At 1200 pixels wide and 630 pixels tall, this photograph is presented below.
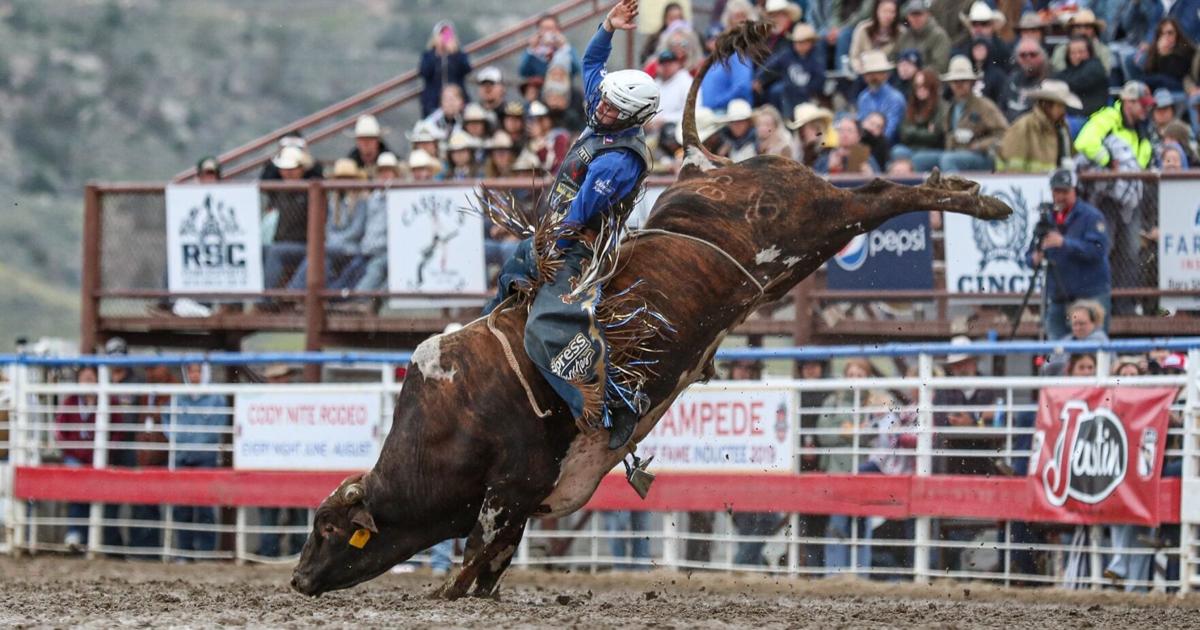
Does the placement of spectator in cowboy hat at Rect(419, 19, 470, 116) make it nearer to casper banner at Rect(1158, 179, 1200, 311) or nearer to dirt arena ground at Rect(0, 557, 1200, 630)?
dirt arena ground at Rect(0, 557, 1200, 630)

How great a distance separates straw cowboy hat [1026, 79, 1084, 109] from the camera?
1179 centimetres

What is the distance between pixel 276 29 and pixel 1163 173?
44492 millimetres

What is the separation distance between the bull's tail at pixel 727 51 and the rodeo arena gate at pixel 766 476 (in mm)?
1622

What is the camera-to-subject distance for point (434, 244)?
12680 mm

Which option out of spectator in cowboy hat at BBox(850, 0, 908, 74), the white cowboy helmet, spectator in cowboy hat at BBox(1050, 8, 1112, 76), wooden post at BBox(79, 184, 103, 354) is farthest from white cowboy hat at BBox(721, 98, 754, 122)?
the white cowboy helmet

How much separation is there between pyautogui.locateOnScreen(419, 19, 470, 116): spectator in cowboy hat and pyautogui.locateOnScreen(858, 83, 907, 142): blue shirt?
388 centimetres

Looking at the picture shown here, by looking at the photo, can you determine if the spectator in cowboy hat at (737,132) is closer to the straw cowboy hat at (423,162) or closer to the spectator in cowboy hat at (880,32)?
the spectator in cowboy hat at (880,32)

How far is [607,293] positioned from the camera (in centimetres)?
766

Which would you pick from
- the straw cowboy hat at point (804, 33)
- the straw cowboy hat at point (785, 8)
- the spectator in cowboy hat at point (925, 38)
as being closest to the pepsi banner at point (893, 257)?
the spectator in cowboy hat at point (925, 38)

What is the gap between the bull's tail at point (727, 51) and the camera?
8.20 metres

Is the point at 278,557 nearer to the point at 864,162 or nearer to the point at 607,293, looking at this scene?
the point at 864,162

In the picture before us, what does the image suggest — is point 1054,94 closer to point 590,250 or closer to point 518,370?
point 590,250

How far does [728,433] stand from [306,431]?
2.85 m

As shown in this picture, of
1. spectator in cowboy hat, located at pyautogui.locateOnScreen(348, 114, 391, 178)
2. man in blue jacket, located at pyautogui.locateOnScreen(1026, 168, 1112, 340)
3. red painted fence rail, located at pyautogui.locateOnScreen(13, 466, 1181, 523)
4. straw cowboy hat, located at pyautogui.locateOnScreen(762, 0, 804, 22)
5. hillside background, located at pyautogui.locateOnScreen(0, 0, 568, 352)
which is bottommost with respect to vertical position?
red painted fence rail, located at pyautogui.locateOnScreen(13, 466, 1181, 523)
